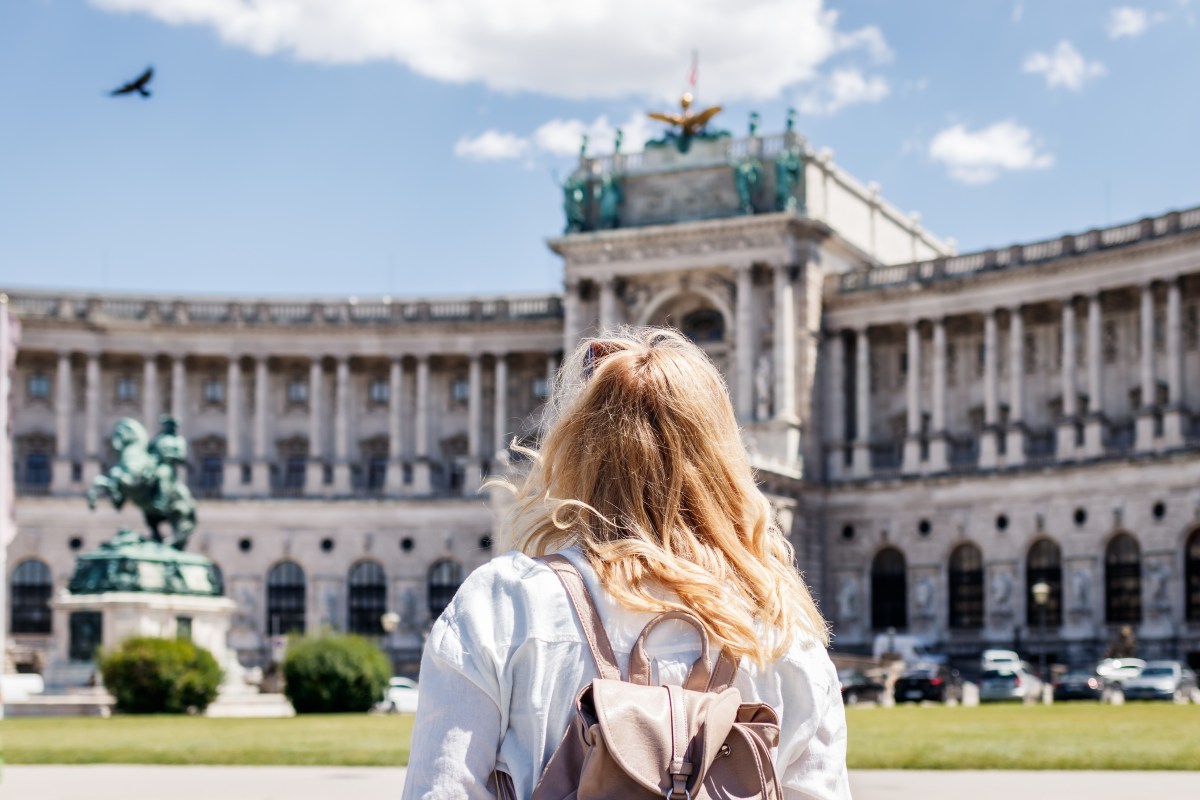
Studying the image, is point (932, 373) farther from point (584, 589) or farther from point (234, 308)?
point (584, 589)

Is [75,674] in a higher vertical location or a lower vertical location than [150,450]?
lower

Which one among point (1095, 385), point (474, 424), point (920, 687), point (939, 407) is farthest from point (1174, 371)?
point (474, 424)

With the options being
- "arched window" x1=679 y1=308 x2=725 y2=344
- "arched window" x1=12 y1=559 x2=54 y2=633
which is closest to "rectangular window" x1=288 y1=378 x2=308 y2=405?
"arched window" x1=12 y1=559 x2=54 y2=633

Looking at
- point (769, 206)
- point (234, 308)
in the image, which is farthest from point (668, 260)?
point (234, 308)

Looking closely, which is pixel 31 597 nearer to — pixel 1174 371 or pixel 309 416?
pixel 309 416

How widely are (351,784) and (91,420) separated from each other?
7422 centimetres

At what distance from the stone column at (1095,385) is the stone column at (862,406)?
11372 millimetres

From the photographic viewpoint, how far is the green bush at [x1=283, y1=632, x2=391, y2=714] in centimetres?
4581

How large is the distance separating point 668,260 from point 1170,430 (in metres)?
25.3

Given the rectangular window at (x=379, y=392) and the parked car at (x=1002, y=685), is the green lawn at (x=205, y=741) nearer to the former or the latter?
the parked car at (x=1002, y=685)

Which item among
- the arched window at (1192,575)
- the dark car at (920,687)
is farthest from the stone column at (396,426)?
the arched window at (1192,575)

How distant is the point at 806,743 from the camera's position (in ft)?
16.9

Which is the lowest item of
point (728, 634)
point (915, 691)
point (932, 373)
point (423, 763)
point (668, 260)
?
point (915, 691)

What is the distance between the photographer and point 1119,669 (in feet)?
214
